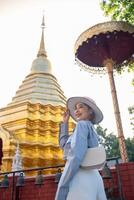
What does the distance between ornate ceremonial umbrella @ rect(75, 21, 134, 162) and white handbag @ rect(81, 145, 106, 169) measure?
5113 millimetres

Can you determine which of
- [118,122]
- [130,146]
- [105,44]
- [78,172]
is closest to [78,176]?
[78,172]

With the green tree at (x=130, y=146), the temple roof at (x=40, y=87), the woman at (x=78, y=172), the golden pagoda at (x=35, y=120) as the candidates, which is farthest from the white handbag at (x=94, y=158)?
the green tree at (x=130, y=146)

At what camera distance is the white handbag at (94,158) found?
2.04 metres

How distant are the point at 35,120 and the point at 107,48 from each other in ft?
34.6

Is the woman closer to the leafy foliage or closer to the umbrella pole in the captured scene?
A: the umbrella pole

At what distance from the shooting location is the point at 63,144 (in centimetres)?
230

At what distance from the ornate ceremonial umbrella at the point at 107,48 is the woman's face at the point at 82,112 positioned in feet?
15.7

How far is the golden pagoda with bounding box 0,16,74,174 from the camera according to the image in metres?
16.1

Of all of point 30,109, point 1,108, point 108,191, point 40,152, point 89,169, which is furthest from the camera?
point 1,108

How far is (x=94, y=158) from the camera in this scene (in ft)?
6.85

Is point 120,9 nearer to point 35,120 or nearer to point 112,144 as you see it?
point 35,120

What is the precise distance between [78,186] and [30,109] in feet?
57.3

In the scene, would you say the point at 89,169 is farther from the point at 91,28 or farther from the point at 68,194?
the point at 91,28

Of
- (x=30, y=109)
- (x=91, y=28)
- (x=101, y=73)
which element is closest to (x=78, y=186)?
(x=91, y=28)
